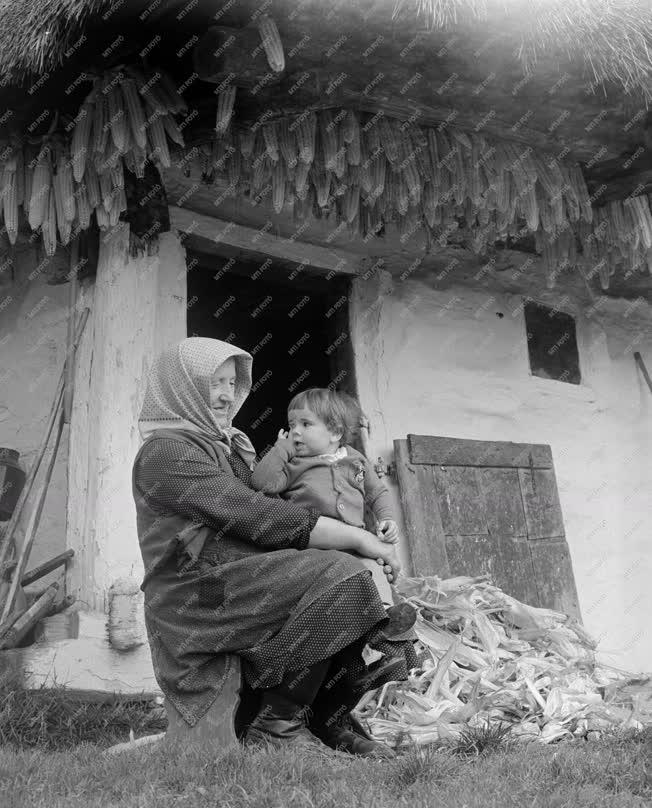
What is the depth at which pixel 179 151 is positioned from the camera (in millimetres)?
4367

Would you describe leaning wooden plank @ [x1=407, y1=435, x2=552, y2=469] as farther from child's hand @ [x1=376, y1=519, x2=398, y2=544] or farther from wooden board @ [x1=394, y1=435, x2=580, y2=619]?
child's hand @ [x1=376, y1=519, x2=398, y2=544]

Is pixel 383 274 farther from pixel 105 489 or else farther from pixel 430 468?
pixel 105 489

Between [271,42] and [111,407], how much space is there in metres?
1.67

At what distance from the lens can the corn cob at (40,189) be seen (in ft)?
13.3

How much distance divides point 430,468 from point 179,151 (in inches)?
79.6

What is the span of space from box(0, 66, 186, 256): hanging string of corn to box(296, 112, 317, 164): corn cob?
1.59 feet

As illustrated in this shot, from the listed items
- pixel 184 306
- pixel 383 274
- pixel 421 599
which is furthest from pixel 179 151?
pixel 421 599

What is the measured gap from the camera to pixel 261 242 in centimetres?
498

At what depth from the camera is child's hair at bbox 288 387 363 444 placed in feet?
11.3

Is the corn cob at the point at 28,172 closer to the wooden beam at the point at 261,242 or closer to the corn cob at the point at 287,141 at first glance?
the wooden beam at the point at 261,242

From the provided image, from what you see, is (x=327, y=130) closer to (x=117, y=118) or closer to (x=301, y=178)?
(x=301, y=178)

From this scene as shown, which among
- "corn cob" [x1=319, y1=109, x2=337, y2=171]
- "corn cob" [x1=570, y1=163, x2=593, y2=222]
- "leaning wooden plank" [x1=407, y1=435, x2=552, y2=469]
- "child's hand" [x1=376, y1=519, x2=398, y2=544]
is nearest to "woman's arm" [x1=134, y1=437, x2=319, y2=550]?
"child's hand" [x1=376, y1=519, x2=398, y2=544]

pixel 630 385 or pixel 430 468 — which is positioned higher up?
pixel 630 385

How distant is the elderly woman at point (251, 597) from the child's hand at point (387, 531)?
0.28m
